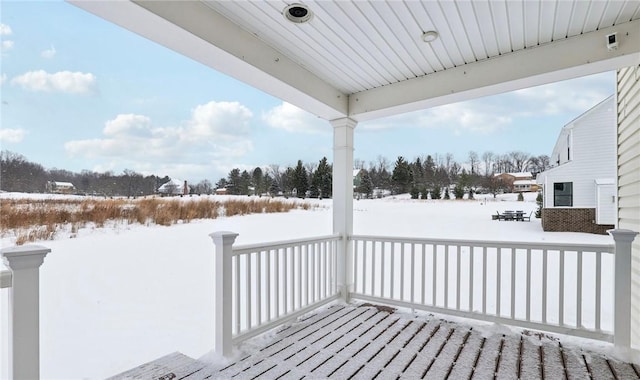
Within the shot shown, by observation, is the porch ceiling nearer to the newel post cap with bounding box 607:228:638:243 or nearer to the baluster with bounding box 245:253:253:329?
the newel post cap with bounding box 607:228:638:243

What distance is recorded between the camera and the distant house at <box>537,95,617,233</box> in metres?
3.46

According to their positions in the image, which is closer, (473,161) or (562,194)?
(473,161)

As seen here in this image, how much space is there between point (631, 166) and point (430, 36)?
7.60 feet

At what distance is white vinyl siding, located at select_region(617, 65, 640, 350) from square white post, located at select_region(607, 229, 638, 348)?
16.1 inches

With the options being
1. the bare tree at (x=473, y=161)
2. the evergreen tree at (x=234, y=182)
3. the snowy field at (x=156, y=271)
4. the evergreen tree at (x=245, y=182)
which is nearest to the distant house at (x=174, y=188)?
the snowy field at (x=156, y=271)

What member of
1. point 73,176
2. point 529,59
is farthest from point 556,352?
point 73,176

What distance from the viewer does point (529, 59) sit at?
2.56 meters

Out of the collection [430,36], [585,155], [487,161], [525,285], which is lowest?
[525,285]

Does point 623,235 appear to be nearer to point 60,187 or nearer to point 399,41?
point 399,41

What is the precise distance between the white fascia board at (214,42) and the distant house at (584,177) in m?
3.19

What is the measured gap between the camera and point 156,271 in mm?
3117

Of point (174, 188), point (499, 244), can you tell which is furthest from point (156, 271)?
point (499, 244)

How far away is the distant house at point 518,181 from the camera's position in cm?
350

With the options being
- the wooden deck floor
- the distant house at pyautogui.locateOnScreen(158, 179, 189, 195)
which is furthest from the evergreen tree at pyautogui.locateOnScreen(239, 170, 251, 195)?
the wooden deck floor
